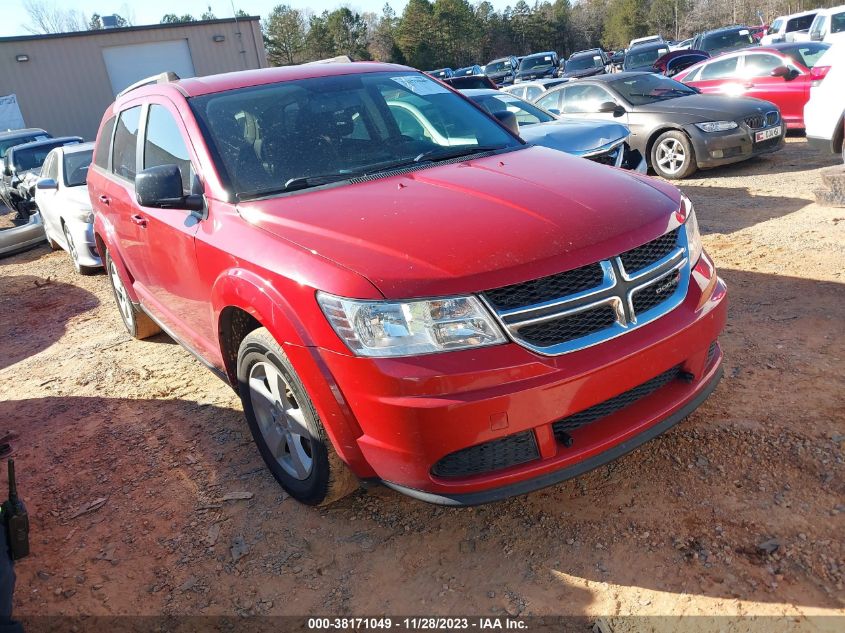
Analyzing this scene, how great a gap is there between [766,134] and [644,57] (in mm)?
14437

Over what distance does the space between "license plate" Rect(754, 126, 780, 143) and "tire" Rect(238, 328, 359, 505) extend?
8.00 m

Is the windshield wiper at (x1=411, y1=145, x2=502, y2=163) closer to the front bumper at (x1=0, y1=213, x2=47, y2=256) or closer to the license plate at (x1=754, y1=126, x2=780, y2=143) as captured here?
the license plate at (x1=754, y1=126, x2=780, y2=143)

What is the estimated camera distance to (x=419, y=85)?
13.4 feet

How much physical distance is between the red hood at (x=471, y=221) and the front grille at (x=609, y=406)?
0.55 metres

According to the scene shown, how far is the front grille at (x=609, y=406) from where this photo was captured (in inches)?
97.3

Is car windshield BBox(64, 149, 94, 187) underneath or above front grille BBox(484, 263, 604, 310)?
above

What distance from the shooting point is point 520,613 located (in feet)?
7.81

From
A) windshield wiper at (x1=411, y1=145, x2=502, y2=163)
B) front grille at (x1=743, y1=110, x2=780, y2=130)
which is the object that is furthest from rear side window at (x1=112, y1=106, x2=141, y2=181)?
front grille at (x1=743, y1=110, x2=780, y2=130)

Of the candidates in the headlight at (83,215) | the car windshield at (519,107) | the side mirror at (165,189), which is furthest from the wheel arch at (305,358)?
the car windshield at (519,107)

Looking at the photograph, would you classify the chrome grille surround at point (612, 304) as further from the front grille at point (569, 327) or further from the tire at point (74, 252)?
the tire at point (74, 252)

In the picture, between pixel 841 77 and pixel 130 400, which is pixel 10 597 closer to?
pixel 130 400

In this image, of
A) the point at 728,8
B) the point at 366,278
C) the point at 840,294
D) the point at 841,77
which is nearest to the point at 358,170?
the point at 366,278

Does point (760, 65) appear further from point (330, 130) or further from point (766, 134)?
point (330, 130)

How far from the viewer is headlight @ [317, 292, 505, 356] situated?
229 cm
